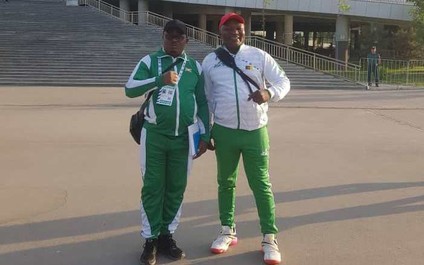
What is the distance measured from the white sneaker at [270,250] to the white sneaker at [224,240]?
29cm

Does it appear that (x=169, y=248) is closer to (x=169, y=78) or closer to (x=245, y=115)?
(x=245, y=115)

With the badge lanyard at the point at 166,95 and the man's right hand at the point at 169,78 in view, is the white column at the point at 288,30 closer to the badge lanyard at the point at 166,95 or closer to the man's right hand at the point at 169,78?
the badge lanyard at the point at 166,95

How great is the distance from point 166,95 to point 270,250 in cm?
133

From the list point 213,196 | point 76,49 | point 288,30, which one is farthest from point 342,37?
point 213,196

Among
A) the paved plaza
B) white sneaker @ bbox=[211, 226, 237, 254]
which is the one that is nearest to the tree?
the paved plaza

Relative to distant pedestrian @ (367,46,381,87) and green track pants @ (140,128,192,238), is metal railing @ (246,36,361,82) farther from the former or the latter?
green track pants @ (140,128,192,238)

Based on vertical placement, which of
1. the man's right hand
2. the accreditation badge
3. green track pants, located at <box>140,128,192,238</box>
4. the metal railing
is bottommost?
the metal railing

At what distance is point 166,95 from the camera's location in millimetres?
3791

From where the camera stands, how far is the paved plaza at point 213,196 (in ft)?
13.5

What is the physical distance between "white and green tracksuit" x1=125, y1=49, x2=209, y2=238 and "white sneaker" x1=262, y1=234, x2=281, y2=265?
2.29 ft

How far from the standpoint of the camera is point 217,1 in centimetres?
4038

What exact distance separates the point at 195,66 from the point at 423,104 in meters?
12.6

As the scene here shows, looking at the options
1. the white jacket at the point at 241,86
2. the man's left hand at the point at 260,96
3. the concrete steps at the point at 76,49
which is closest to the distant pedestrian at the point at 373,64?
the concrete steps at the point at 76,49

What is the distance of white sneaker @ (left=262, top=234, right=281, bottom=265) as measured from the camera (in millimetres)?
3855
